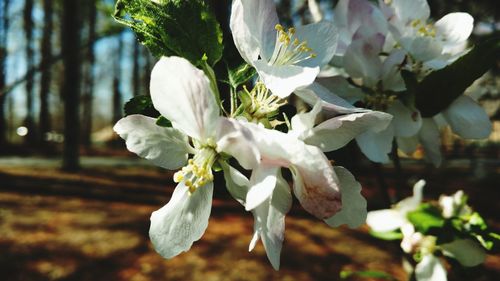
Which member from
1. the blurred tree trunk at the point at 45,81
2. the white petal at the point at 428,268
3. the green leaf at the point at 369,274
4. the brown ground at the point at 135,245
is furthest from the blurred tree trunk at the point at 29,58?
the white petal at the point at 428,268

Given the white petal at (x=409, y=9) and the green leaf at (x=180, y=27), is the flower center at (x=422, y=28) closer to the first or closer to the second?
the white petal at (x=409, y=9)

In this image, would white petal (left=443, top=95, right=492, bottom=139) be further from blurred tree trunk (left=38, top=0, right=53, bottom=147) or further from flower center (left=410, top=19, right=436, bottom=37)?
blurred tree trunk (left=38, top=0, right=53, bottom=147)

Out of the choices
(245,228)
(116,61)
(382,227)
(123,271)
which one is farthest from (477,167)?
(116,61)

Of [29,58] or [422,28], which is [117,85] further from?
[422,28]

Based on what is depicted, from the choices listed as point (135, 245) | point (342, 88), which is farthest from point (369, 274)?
point (135, 245)

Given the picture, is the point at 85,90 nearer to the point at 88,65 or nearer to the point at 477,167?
the point at 88,65
